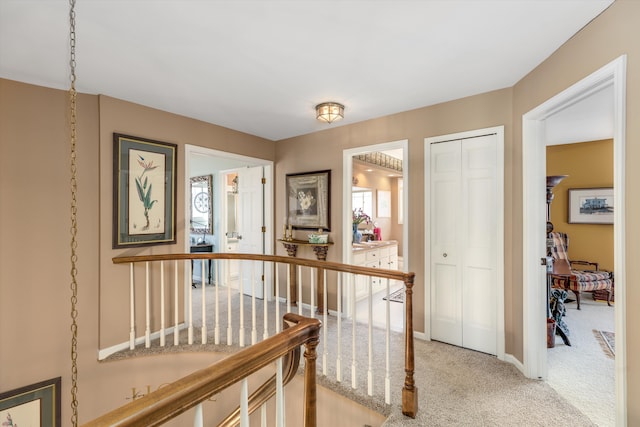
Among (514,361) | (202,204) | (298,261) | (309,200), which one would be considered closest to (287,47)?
(298,261)

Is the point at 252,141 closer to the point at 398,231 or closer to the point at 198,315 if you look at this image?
the point at 198,315

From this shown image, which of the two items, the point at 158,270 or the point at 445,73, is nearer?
the point at 445,73

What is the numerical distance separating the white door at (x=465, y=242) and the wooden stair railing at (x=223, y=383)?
2177 millimetres

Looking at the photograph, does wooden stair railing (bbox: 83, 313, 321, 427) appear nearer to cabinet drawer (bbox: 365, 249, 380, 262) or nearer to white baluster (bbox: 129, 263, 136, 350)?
white baluster (bbox: 129, 263, 136, 350)

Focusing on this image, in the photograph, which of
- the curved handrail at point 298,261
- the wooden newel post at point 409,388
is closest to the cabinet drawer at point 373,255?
the curved handrail at point 298,261

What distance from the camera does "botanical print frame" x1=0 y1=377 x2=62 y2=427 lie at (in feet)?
7.57

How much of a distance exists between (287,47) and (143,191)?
2.10m

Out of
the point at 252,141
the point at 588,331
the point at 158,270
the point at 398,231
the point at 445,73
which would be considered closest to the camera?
the point at 445,73

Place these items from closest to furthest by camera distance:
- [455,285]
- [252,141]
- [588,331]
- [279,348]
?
[279,348] < [455,285] < [588,331] < [252,141]

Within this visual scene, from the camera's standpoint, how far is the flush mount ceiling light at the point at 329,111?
2.88m

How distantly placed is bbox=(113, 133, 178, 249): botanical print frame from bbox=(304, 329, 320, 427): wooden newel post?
2.61 metres

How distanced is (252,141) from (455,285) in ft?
10.3

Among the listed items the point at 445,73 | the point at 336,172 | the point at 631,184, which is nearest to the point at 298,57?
the point at 445,73

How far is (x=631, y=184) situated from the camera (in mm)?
1398
